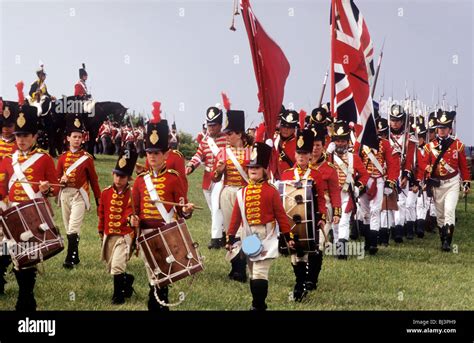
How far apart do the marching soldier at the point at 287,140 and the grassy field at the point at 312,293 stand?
56.3 inches

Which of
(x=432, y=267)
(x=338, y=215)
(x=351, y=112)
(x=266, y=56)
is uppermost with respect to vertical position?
(x=266, y=56)

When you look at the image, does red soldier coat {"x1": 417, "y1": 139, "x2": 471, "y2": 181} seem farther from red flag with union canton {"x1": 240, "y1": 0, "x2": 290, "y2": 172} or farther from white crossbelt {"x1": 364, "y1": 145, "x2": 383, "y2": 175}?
red flag with union canton {"x1": 240, "y1": 0, "x2": 290, "y2": 172}

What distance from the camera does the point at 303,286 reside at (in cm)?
1040

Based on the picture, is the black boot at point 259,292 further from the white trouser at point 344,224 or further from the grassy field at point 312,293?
the white trouser at point 344,224

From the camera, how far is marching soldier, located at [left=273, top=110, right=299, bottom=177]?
13.2 m

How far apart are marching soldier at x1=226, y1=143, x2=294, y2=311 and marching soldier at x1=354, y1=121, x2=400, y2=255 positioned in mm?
5862

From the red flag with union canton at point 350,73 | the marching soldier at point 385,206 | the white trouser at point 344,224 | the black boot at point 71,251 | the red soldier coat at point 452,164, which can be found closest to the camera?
the black boot at point 71,251

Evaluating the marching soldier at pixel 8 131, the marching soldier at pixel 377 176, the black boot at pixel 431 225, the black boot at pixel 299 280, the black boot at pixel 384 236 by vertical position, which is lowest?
the black boot at pixel 431 225

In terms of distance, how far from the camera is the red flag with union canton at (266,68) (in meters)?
10.3

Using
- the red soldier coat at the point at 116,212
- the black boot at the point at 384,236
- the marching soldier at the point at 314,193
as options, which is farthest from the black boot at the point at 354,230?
the red soldier coat at the point at 116,212

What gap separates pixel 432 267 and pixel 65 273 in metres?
5.41
